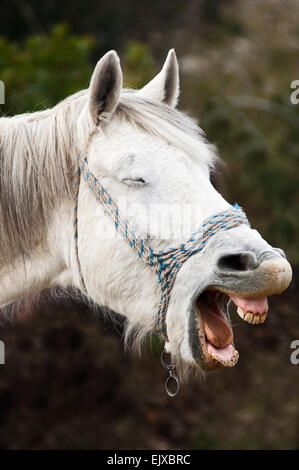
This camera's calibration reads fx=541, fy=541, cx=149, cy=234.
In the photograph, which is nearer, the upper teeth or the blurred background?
the upper teeth

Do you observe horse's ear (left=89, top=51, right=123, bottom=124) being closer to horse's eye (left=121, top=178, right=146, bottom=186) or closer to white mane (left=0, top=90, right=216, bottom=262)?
white mane (left=0, top=90, right=216, bottom=262)

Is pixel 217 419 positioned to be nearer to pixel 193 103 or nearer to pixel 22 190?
pixel 193 103

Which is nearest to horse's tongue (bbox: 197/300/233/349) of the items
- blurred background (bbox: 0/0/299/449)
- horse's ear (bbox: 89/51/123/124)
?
horse's ear (bbox: 89/51/123/124)

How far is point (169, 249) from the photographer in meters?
2.03

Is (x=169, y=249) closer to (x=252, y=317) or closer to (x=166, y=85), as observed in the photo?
(x=252, y=317)

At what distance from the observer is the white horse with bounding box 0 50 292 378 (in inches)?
74.5

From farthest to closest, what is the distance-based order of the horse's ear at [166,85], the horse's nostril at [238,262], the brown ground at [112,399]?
the brown ground at [112,399] → the horse's ear at [166,85] → the horse's nostril at [238,262]

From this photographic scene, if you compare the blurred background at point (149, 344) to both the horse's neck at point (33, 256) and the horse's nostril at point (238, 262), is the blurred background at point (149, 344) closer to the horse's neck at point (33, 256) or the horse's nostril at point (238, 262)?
the horse's neck at point (33, 256)

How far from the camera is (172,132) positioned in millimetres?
2152

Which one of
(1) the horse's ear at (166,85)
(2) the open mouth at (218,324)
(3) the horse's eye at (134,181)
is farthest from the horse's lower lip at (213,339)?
(1) the horse's ear at (166,85)

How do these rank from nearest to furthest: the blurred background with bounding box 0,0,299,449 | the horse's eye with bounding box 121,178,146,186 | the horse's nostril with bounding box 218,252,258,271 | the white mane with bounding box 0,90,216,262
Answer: the horse's nostril with bounding box 218,252,258,271
the horse's eye with bounding box 121,178,146,186
the white mane with bounding box 0,90,216,262
the blurred background with bounding box 0,0,299,449

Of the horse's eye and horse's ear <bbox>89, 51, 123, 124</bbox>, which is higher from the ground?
horse's ear <bbox>89, 51, 123, 124</bbox>

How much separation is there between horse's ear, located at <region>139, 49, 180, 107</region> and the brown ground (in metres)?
3.79

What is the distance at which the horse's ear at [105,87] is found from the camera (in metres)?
2.07
